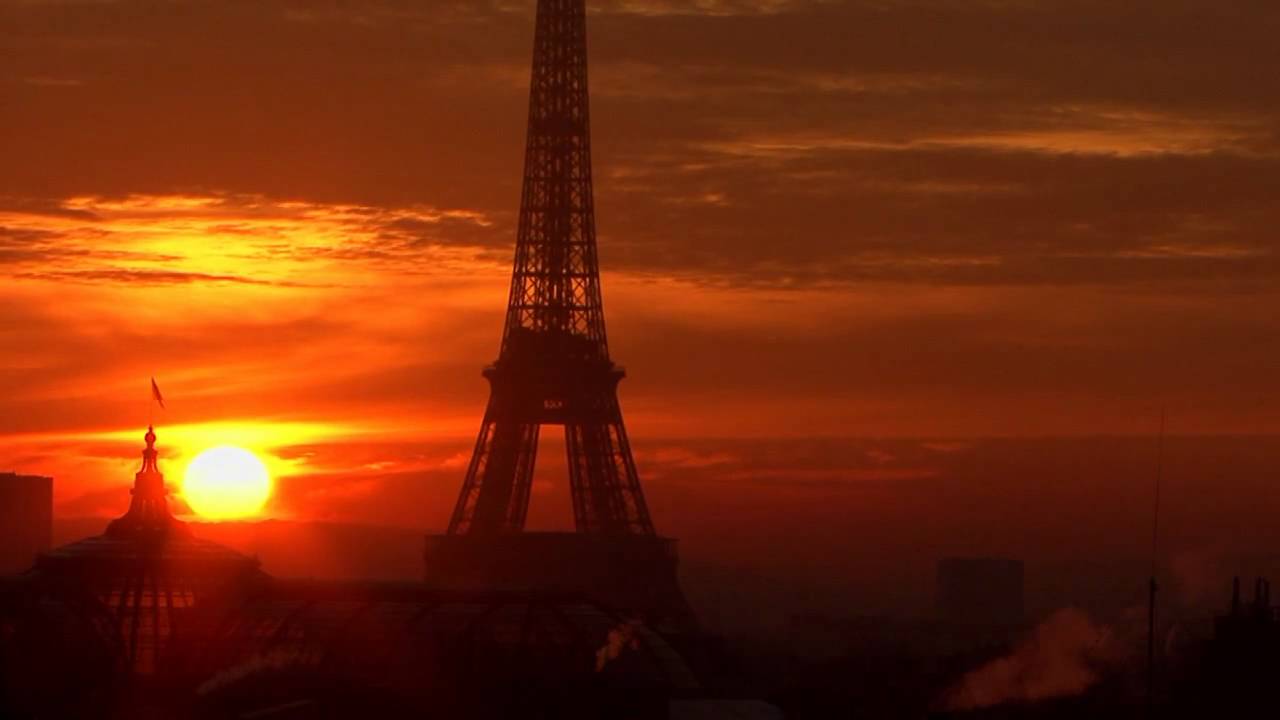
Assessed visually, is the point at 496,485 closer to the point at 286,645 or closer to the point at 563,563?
the point at 563,563

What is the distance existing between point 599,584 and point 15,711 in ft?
208

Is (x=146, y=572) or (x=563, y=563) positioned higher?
(x=146, y=572)

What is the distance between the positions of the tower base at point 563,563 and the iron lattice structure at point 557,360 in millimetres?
918

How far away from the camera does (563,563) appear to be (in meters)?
158

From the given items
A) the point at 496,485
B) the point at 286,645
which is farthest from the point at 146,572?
the point at 496,485

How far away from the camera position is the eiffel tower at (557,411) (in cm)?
15775

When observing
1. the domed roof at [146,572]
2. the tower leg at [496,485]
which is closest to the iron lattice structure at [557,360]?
the tower leg at [496,485]

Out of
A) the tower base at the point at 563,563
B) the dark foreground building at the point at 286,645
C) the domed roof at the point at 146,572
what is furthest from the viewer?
the tower base at the point at 563,563

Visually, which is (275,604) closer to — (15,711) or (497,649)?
(497,649)

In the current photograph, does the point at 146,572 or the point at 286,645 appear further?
the point at 146,572

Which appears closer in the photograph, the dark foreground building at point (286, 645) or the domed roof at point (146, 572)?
the dark foreground building at point (286, 645)

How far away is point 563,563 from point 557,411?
7.14 meters

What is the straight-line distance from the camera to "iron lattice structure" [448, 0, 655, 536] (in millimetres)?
158125

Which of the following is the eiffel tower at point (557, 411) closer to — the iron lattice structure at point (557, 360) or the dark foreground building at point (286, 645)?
the iron lattice structure at point (557, 360)
